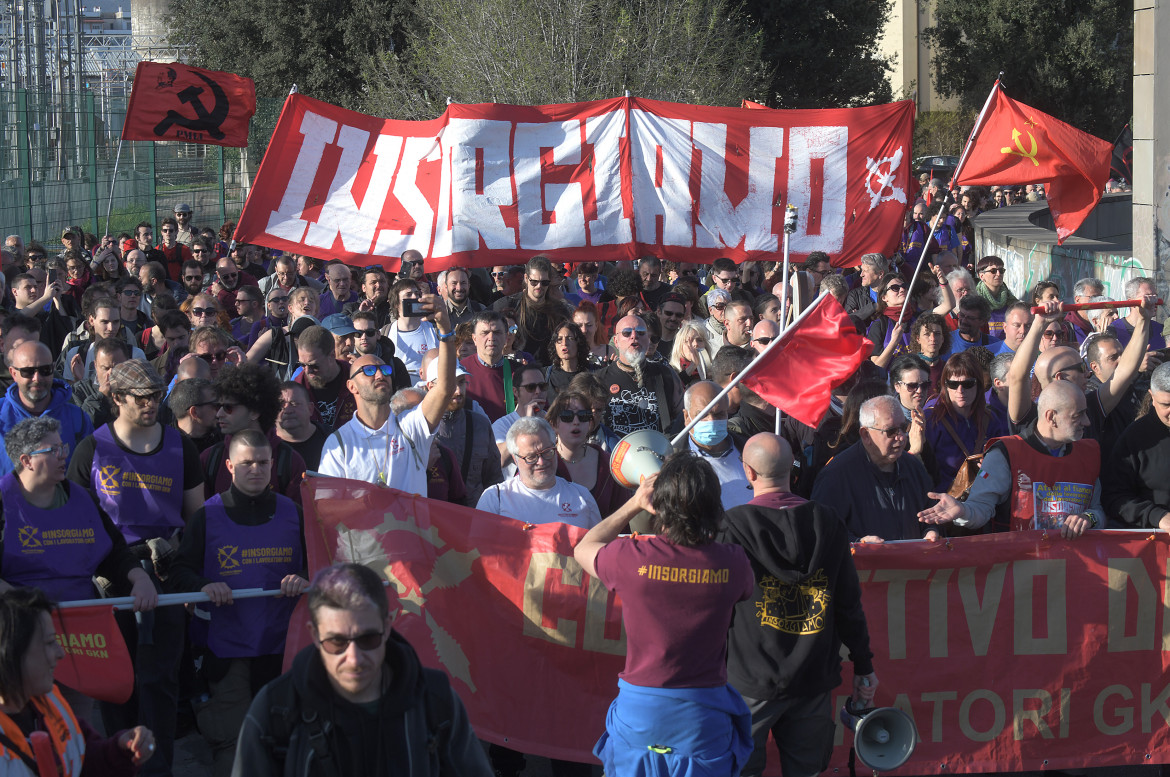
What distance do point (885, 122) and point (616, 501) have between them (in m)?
5.33

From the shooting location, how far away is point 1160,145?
427 inches

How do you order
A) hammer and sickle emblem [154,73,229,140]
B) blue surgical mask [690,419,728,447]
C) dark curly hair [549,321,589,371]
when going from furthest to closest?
1. hammer and sickle emblem [154,73,229,140]
2. dark curly hair [549,321,589,371]
3. blue surgical mask [690,419,728,447]

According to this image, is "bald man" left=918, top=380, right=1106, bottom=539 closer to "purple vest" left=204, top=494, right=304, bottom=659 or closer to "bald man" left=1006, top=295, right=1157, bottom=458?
"bald man" left=1006, top=295, right=1157, bottom=458

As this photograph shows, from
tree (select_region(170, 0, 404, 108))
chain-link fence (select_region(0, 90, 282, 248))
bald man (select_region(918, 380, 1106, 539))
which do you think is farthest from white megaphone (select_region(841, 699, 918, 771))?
tree (select_region(170, 0, 404, 108))

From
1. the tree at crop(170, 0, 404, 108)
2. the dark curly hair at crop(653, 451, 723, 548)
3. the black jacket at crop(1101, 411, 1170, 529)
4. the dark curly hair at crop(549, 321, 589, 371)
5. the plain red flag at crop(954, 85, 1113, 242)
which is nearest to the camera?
the dark curly hair at crop(653, 451, 723, 548)

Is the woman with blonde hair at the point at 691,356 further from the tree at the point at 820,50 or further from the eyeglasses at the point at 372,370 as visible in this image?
the tree at the point at 820,50

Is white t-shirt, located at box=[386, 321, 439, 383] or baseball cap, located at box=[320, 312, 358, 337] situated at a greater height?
baseball cap, located at box=[320, 312, 358, 337]

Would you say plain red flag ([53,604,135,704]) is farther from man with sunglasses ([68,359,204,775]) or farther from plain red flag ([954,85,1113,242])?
plain red flag ([954,85,1113,242])

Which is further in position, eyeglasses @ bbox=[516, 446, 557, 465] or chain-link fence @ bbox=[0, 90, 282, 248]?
chain-link fence @ bbox=[0, 90, 282, 248]

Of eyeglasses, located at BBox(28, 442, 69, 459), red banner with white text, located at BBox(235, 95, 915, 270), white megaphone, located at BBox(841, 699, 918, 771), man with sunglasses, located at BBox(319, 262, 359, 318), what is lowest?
white megaphone, located at BBox(841, 699, 918, 771)

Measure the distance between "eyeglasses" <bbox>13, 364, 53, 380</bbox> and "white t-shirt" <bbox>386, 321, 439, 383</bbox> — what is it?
243cm

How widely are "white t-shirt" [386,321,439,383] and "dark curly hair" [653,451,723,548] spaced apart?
4389mm

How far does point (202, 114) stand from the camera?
12336 millimetres

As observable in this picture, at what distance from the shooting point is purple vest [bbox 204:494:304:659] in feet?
15.9
